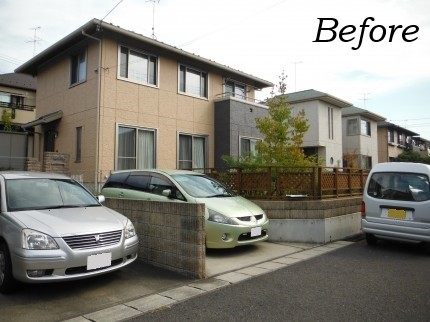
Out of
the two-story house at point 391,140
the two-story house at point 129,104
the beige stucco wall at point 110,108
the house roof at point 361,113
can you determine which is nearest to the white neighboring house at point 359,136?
the house roof at point 361,113

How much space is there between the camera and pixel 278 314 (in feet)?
12.8

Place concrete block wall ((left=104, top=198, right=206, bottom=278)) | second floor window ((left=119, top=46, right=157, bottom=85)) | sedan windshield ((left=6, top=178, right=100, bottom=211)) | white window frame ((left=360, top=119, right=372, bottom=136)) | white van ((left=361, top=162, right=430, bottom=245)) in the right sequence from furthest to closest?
white window frame ((left=360, top=119, right=372, bottom=136)) → second floor window ((left=119, top=46, right=157, bottom=85)) → white van ((left=361, top=162, right=430, bottom=245)) → concrete block wall ((left=104, top=198, right=206, bottom=278)) → sedan windshield ((left=6, top=178, right=100, bottom=211))

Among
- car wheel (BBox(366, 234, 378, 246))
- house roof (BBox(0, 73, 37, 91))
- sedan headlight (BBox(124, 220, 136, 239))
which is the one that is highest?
house roof (BBox(0, 73, 37, 91))

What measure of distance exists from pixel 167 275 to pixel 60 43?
10225 mm

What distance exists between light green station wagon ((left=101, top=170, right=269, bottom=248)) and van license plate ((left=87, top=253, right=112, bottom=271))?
7.75 feet

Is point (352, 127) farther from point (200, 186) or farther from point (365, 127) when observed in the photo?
point (200, 186)

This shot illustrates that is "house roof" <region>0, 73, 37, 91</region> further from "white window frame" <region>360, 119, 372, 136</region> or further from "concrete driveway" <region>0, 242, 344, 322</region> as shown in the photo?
"white window frame" <region>360, 119, 372, 136</region>

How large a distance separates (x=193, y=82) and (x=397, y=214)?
Answer: 31.4 feet

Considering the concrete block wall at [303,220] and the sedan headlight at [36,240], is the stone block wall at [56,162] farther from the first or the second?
the sedan headlight at [36,240]

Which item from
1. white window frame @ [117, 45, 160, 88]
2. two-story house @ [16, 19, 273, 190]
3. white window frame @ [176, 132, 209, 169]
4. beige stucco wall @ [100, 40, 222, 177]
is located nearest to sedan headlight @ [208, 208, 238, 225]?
two-story house @ [16, 19, 273, 190]

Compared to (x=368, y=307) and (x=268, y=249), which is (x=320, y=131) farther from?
(x=368, y=307)

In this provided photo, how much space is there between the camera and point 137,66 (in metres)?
12.4

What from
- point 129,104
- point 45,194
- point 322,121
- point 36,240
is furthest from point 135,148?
point 322,121

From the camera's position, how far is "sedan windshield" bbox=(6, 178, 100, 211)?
5004 millimetres
